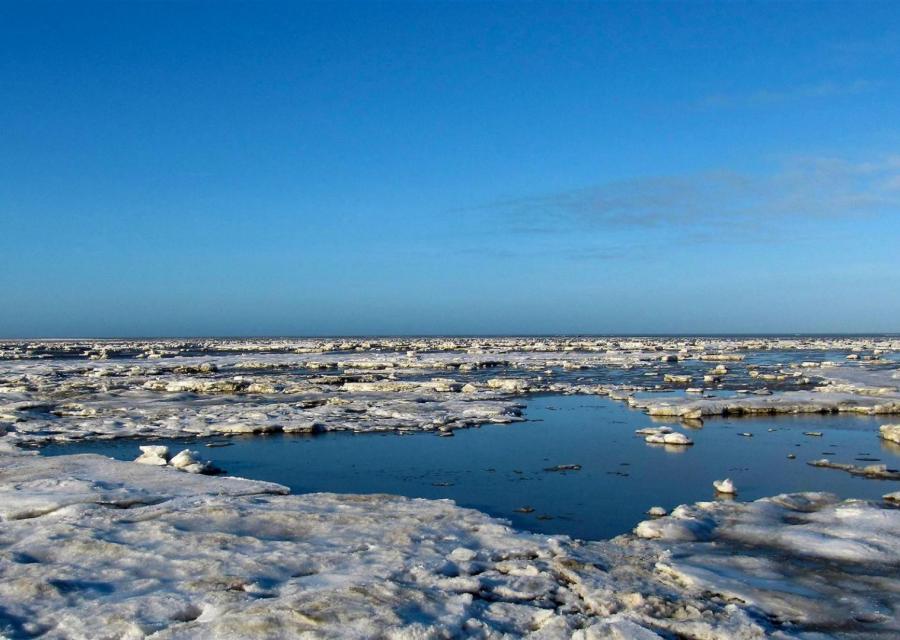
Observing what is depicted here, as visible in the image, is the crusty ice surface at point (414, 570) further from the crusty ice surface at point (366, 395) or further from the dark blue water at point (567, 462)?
the crusty ice surface at point (366, 395)

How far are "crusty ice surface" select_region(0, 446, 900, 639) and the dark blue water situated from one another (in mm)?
1220

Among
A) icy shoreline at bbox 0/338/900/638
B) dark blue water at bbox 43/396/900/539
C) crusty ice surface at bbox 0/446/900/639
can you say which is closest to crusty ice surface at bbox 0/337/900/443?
dark blue water at bbox 43/396/900/539

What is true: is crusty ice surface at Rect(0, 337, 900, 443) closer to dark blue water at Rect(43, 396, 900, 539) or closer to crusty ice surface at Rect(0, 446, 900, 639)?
dark blue water at Rect(43, 396, 900, 539)

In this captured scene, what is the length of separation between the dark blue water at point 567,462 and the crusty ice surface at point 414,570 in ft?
4.00

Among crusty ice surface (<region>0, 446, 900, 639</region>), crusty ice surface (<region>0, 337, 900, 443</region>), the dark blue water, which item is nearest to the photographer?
crusty ice surface (<region>0, 446, 900, 639</region>)

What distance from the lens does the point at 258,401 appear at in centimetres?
2180

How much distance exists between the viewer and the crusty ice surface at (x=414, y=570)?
525cm

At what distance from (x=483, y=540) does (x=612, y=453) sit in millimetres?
6650

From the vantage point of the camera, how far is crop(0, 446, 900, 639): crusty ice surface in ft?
17.2

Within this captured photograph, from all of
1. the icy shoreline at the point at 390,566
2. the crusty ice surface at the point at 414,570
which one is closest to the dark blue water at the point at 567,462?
the icy shoreline at the point at 390,566

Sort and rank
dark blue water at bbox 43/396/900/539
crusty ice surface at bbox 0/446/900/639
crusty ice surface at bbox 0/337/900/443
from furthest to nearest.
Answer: crusty ice surface at bbox 0/337/900/443, dark blue water at bbox 43/396/900/539, crusty ice surface at bbox 0/446/900/639

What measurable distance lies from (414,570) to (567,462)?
22.5 feet

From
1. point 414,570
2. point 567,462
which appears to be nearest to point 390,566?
point 414,570

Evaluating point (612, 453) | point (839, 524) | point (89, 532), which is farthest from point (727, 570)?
point (612, 453)
